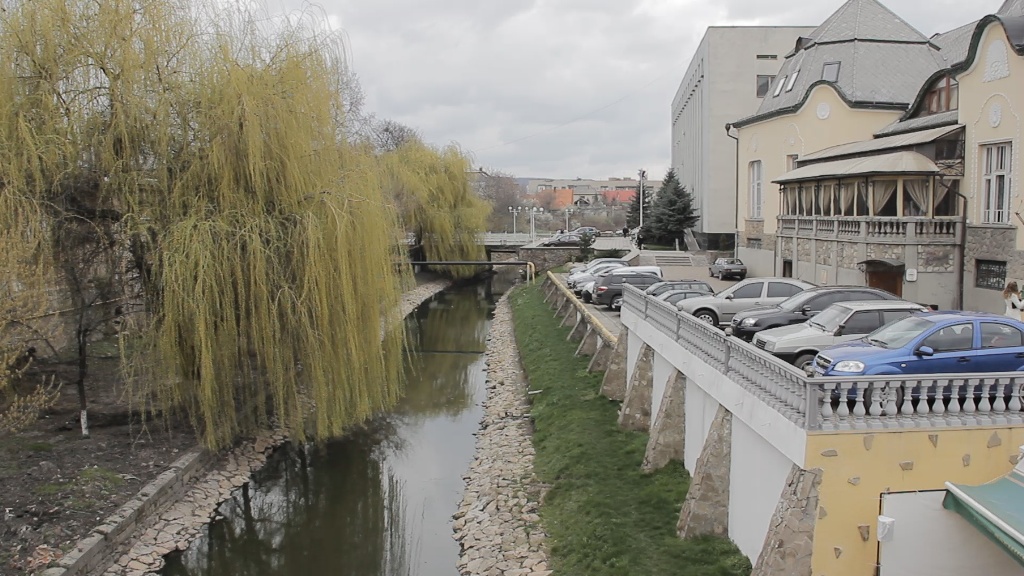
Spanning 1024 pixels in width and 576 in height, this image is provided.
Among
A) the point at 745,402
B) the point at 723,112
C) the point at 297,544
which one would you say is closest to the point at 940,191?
the point at 745,402

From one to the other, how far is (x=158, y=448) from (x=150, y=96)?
675cm

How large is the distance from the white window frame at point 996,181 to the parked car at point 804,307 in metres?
5.27

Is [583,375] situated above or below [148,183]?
below

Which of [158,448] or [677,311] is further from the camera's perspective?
[158,448]

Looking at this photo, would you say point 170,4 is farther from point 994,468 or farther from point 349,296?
point 994,468

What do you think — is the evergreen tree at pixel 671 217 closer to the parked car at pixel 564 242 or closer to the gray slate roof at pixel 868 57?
the parked car at pixel 564 242

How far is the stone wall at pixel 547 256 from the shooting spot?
51.5m

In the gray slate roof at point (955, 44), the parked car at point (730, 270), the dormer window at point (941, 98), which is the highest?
Answer: the gray slate roof at point (955, 44)

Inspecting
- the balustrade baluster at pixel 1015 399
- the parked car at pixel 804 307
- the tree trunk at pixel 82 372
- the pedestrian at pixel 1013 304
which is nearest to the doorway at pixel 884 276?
the parked car at pixel 804 307

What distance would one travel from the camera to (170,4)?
14.4 meters

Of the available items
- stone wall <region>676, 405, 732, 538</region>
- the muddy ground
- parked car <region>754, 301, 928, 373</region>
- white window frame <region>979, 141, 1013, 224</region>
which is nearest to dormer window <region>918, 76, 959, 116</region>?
white window frame <region>979, 141, 1013, 224</region>

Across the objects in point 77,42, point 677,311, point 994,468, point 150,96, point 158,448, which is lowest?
point 158,448

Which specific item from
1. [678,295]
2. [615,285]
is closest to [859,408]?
[678,295]

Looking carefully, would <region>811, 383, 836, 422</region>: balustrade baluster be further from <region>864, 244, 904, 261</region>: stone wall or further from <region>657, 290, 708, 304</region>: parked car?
<region>864, 244, 904, 261</region>: stone wall
